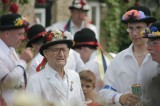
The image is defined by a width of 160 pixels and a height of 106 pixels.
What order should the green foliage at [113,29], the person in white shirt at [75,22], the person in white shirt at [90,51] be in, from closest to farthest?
the person in white shirt at [90,51] < the person in white shirt at [75,22] < the green foliage at [113,29]

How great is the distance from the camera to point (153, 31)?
5.92 meters

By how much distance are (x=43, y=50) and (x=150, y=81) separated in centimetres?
262

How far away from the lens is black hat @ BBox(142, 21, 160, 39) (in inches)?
231

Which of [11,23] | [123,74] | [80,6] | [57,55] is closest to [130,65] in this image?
[123,74]

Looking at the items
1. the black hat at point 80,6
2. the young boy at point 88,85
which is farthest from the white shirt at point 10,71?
the black hat at point 80,6

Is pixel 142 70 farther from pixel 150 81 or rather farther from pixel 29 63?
pixel 150 81

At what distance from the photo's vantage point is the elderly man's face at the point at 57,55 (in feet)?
19.7

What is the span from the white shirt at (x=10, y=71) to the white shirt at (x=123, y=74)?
1069 millimetres

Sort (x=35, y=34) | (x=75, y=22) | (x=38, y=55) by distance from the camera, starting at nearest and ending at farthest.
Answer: (x=38, y=55) → (x=35, y=34) → (x=75, y=22)

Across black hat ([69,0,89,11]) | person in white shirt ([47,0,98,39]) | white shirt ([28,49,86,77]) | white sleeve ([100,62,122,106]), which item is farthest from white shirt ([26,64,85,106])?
black hat ([69,0,89,11])

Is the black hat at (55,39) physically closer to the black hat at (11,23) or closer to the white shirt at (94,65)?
the black hat at (11,23)

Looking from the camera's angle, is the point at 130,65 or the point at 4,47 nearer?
the point at 130,65

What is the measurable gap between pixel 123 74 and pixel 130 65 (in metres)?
0.12

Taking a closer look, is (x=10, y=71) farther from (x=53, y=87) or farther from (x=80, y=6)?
(x=80, y=6)
